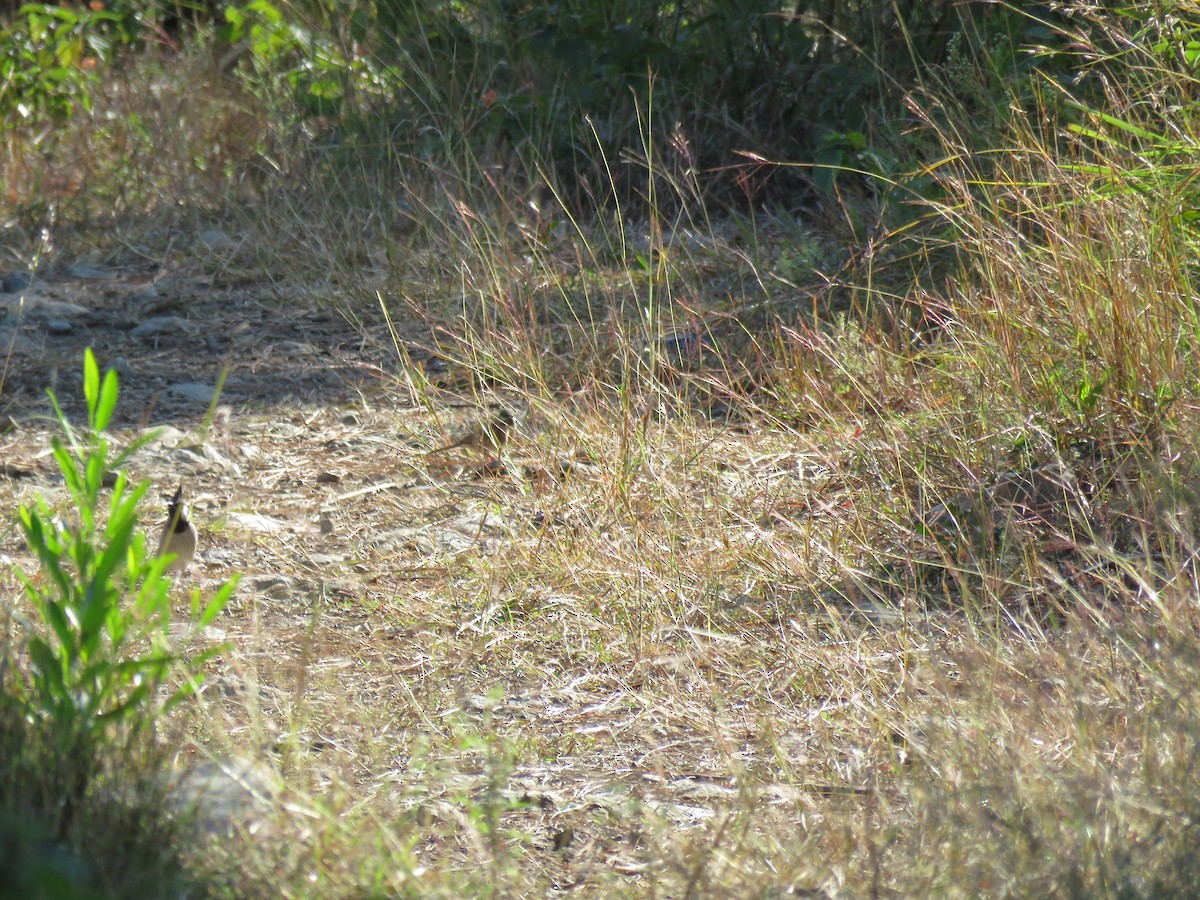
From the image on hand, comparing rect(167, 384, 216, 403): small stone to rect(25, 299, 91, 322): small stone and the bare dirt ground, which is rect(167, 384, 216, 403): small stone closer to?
the bare dirt ground

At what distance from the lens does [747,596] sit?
261cm

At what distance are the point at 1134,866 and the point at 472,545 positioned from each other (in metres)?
1.72

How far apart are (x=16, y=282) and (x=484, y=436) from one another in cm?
246

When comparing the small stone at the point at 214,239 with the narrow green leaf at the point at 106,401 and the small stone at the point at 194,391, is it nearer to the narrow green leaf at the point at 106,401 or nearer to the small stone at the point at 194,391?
the small stone at the point at 194,391

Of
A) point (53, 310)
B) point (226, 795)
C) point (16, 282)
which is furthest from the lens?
point (16, 282)

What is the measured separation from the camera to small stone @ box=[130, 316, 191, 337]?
4.39 m

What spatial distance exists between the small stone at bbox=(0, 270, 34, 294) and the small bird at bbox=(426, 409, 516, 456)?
2.20 meters

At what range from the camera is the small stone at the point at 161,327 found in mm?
4395

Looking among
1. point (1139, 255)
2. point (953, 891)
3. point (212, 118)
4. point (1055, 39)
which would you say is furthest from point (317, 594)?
point (212, 118)

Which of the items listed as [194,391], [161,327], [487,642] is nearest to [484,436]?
[487,642]

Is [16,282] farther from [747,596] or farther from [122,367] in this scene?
[747,596]

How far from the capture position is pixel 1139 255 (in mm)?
2877

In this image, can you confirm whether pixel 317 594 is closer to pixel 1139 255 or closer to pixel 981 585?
pixel 981 585

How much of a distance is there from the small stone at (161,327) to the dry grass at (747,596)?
1.12 ft
